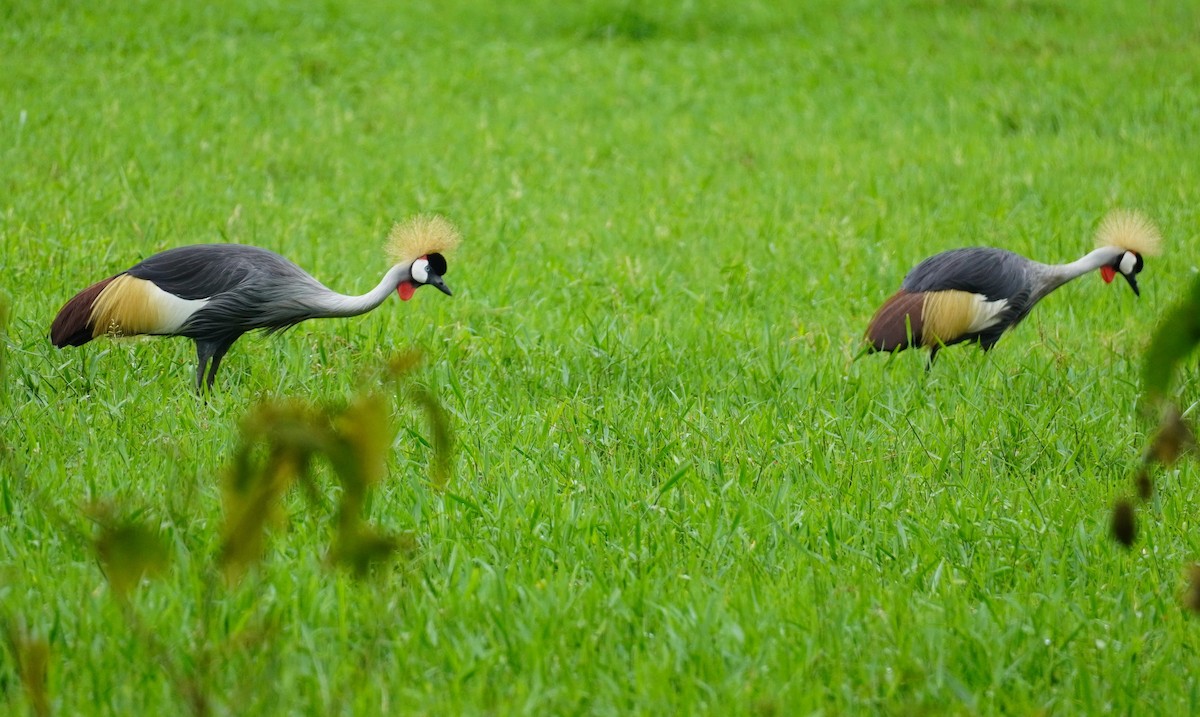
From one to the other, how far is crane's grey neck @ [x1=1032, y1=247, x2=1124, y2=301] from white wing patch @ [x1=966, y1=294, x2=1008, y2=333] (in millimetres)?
259

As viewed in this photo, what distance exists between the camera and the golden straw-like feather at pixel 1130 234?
568 cm

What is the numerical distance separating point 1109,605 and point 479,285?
3.98 meters

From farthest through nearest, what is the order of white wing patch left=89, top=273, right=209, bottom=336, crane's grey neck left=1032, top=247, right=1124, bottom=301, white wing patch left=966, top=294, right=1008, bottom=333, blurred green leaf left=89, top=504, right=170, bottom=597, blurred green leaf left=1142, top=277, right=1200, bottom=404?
1. crane's grey neck left=1032, top=247, right=1124, bottom=301
2. white wing patch left=966, top=294, right=1008, bottom=333
3. white wing patch left=89, top=273, right=209, bottom=336
4. blurred green leaf left=89, top=504, right=170, bottom=597
5. blurred green leaf left=1142, top=277, right=1200, bottom=404

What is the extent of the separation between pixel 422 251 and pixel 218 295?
2.71 ft

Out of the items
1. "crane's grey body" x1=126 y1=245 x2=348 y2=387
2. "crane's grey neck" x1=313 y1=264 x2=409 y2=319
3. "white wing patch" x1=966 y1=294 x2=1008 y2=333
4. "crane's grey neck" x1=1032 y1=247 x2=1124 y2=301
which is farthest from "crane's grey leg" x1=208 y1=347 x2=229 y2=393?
"crane's grey neck" x1=1032 y1=247 x2=1124 y2=301

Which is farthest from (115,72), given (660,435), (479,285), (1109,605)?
(1109,605)

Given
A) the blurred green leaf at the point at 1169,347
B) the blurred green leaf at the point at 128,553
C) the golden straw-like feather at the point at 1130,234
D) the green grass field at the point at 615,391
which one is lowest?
the green grass field at the point at 615,391

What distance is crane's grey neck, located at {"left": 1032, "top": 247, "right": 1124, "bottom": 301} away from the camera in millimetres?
5621

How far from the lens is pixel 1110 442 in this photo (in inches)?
179

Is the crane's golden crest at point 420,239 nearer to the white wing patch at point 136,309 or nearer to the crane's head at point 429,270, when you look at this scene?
the crane's head at point 429,270

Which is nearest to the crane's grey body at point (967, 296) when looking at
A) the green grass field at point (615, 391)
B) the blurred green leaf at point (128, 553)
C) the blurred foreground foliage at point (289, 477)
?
the green grass field at point (615, 391)

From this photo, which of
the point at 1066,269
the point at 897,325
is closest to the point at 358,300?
the point at 897,325

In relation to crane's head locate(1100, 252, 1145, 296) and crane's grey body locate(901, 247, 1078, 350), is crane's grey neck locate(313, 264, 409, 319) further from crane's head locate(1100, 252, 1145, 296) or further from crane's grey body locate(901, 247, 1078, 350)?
crane's head locate(1100, 252, 1145, 296)

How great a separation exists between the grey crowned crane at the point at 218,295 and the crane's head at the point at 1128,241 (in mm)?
3196
